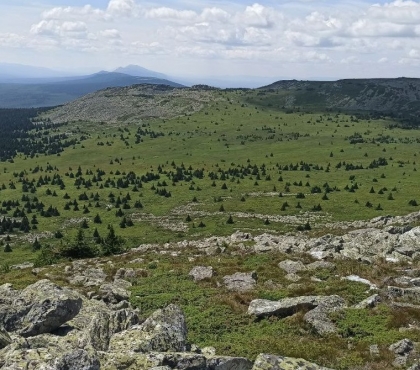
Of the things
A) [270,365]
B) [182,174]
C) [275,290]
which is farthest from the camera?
[182,174]

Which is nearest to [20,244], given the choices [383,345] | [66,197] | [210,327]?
[66,197]

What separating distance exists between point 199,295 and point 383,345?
39.1ft

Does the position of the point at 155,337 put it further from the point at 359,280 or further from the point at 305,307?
the point at 359,280

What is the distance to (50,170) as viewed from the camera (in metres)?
152

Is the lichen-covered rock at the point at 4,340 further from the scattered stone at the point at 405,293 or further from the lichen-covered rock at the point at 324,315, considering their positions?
the scattered stone at the point at 405,293

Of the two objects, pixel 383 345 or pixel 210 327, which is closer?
pixel 383 345

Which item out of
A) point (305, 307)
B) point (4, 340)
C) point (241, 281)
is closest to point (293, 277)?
point (241, 281)

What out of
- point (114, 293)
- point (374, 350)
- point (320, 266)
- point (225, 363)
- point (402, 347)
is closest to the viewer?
point (225, 363)

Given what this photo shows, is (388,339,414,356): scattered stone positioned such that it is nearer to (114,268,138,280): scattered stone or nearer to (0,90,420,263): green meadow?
(114,268,138,280): scattered stone

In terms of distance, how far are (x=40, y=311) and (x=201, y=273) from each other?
1631cm

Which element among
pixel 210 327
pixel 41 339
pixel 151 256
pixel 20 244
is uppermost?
pixel 41 339

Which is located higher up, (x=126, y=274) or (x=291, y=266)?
(x=291, y=266)

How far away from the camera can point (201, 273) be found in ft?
109

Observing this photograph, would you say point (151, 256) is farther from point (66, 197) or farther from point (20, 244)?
point (66, 197)
